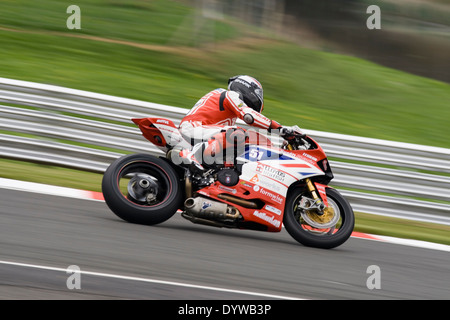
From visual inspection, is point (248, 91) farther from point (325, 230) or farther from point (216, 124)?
point (325, 230)

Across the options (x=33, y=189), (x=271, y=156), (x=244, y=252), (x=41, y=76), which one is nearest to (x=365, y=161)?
(x=271, y=156)

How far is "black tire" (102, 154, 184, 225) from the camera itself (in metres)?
6.30

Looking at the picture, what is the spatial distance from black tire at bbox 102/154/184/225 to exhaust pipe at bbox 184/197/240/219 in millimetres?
143

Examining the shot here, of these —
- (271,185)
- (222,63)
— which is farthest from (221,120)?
(222,63)

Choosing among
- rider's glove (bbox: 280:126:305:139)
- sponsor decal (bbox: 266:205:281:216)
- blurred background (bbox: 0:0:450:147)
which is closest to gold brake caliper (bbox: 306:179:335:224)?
sponsor decal (bbox: 266:205:281:216)

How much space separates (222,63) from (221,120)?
9.27m

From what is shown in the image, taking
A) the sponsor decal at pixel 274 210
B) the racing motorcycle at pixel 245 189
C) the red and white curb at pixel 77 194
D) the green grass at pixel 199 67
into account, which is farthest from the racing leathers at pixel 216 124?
the green grass at pixel 199 67

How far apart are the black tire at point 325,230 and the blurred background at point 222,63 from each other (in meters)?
6.55

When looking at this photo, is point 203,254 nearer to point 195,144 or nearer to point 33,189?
point 195,144

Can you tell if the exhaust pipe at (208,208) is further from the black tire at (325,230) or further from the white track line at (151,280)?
the white track line at (151,280)

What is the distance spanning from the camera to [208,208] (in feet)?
21.1

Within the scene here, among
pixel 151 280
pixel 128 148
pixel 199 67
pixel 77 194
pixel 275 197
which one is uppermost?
pixel 199 67

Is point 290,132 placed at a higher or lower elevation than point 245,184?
higher

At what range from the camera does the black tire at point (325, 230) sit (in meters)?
6.52
